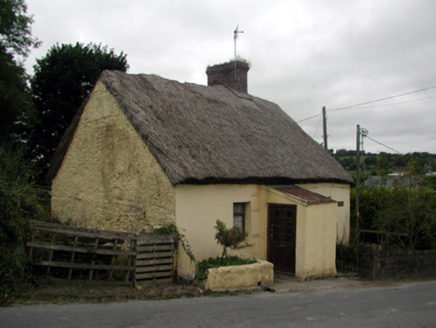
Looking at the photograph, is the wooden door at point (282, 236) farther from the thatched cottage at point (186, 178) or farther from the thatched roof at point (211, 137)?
the thatched roof at point (211, 137)

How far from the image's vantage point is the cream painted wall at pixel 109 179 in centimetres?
1048

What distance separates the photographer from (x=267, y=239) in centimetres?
1214

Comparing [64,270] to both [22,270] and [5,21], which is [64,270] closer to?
[22,270]

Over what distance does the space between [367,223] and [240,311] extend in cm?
1329

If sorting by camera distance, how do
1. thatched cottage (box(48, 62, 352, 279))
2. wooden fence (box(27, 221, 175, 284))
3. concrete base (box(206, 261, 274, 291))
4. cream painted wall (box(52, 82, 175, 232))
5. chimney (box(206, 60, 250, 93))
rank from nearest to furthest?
A: wooden fence (box(27, 221, 175, 284)) → concrete base (box(206, 261, 274, 291)) → thatched cottage (box(48, 62, 352, 279)) → cream painted wall (box(52, 82, 175, 232)) → chimney (box(206, 60, 250, 93))

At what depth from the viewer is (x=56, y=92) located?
20719mm

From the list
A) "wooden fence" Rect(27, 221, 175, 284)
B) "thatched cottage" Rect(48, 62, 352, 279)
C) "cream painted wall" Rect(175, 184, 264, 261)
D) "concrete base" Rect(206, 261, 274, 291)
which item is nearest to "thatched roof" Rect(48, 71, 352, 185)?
"thatched cottage" Rect(48, 62, 352, 279)

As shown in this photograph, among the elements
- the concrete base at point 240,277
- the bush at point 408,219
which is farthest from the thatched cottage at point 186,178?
the bush at point 408,219

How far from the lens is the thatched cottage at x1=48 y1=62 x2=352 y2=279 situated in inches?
408

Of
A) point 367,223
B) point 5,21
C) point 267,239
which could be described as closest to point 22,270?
point 267,239

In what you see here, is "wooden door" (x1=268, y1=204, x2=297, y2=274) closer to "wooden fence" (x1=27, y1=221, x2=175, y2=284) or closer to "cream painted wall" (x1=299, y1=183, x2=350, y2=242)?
"wooden fence" (x1=27, y1=221, x2=175, y2=284)

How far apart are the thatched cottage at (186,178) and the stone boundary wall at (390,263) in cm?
108

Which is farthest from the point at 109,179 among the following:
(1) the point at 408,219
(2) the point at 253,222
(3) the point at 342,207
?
(1) the point at 408,219

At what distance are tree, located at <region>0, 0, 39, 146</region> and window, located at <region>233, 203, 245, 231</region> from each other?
38.0 ft
